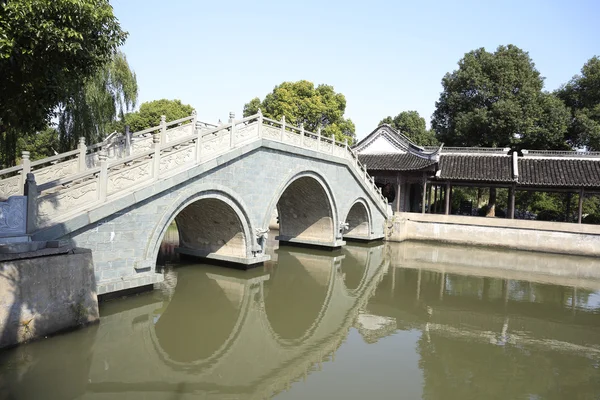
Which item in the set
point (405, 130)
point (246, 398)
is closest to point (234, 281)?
point (246, 398)

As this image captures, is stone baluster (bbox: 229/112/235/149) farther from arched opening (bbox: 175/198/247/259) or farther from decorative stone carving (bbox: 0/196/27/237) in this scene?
decorative stone carving (bbox: 0/196/27/237)

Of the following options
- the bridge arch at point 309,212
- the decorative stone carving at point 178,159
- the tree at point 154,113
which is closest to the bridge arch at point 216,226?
the decorative stone carving at point 178,159

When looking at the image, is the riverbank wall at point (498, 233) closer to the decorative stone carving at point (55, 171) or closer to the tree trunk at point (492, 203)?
the tree trunk at point (492, 203)

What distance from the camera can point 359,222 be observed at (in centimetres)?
1928

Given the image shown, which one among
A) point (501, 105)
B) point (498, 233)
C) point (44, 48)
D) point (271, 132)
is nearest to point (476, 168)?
point (498, 233)

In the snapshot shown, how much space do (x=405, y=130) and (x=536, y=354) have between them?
29652mm

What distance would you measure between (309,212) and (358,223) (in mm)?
3815

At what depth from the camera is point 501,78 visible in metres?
24.7

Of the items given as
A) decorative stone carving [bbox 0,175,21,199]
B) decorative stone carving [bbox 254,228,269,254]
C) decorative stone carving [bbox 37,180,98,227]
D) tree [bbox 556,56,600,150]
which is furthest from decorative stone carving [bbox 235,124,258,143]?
tree [bbox 556,56,600,150]

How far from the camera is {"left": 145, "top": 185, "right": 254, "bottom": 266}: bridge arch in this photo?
1051 cm

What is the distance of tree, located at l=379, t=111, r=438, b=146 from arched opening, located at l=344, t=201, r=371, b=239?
15.9 meters

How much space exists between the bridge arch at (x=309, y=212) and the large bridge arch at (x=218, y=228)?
3.29 m

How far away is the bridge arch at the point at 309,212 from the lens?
49.7 feet

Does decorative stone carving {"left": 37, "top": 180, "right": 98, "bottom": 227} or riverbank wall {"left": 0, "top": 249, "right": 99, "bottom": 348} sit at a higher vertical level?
decorative stone carving {"left": 37, "top": 180, "right": 98, "bottom": 227}
